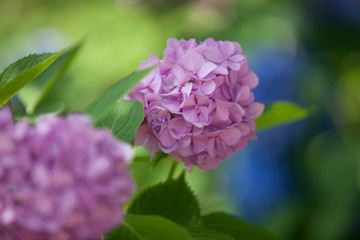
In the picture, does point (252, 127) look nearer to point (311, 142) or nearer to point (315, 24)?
point (311, 142)

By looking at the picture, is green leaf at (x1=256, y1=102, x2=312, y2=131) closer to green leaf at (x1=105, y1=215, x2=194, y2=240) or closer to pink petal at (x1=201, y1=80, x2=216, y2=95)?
pink petal at (x1=201, y1=80, x2=216, y2=95)

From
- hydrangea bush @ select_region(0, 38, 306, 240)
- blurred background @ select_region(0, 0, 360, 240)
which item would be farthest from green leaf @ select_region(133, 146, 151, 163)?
blurred background @ select_region(0, 0, 360, 240)

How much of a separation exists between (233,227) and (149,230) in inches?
7.0

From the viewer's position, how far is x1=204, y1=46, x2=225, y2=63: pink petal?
19.7 inches

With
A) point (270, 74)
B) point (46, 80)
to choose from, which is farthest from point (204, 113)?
point (270, 74)

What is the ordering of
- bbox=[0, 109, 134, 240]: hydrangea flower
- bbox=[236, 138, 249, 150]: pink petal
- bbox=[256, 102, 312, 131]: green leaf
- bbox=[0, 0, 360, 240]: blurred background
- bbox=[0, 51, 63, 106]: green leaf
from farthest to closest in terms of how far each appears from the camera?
bbox=[0, 0, 360, 240]: blurred background
bbox=[256, 102, 312, 131]: green leaf
bbox=[236, 138, 249, 150]: pink petal
bbox=[0, 51, 63, 106]: green leaf
bbox=[0, 109, 134, 240]: hydrangea flower

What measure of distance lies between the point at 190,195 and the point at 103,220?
0.23 meters

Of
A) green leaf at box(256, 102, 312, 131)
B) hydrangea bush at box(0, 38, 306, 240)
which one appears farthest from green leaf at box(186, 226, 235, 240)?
green leaf at box(256, 102, 312, 131)

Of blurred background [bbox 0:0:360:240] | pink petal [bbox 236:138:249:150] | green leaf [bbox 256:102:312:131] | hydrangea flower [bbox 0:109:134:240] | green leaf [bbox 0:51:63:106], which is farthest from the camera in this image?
blurred background [bbox 0:0:360:240]

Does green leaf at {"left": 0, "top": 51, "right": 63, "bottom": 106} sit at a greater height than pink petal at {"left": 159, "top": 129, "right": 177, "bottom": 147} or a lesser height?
greater

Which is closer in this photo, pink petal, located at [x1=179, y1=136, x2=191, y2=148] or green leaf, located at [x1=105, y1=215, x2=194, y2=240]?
green leaf, located at [x1=105, y1=215, x2=194, y2=240]

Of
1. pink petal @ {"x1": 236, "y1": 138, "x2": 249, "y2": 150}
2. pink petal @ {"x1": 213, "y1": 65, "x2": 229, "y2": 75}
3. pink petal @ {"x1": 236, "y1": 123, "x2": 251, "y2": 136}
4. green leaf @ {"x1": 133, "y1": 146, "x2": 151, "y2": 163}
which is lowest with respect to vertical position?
green leaf @ {"x1": 133, "y1": 146, "x2": 151, "y2": 163}

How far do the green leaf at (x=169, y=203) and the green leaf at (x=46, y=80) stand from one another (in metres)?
0.23

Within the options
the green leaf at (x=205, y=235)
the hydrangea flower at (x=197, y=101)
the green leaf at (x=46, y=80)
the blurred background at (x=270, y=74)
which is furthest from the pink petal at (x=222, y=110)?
the blurred background at (x=270, y=74)
